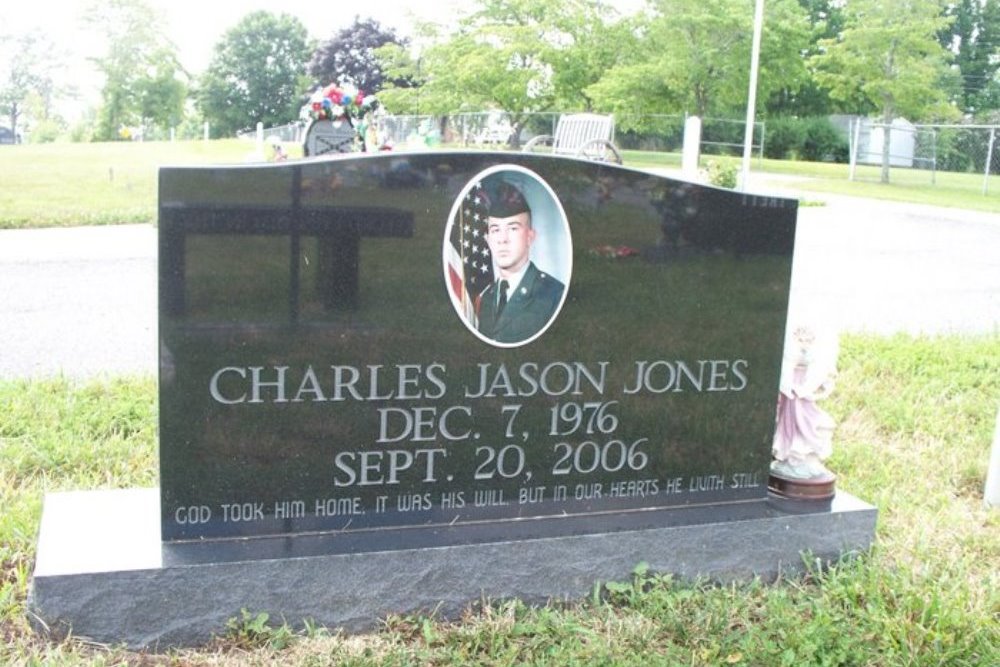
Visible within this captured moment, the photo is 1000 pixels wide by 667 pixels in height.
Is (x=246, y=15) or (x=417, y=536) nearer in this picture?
(x=417, y=536)

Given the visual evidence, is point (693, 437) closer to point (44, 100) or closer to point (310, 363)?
point (310, 363)

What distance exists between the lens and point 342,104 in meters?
10.8

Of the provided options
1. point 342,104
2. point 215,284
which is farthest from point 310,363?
point 342,104

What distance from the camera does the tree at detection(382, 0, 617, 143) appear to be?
29.8 metres

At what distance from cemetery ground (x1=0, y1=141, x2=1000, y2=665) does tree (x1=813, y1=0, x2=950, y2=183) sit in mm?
22896

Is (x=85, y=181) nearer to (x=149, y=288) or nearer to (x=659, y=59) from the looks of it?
(x=149, y=288)

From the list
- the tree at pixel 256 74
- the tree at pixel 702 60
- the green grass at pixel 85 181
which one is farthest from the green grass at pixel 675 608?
the tree at pixel 256 74

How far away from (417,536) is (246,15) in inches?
2888

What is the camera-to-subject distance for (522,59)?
102 ft

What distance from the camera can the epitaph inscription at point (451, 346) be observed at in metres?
2.74

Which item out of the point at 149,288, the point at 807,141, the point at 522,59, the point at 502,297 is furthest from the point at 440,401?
the point at 807,141

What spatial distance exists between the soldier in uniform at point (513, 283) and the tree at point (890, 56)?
24394mm

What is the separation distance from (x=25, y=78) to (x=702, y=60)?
155 ft

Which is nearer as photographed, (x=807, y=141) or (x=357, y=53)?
(x=807, y=141)
